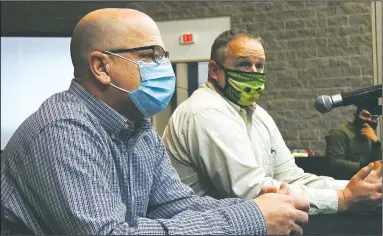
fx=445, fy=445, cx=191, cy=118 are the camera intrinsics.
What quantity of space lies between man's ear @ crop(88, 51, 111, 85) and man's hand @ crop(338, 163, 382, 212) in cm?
51

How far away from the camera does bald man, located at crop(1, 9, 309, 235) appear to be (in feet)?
1.74

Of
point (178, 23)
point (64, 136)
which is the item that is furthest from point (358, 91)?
point (64, 136)

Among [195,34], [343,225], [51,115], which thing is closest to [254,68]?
[195,34]

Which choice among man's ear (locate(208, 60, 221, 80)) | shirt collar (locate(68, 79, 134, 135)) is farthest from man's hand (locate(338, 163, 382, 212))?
shirt collar (locate(68, 79, 134, 135))

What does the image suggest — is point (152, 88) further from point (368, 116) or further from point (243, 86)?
point (368, 116)

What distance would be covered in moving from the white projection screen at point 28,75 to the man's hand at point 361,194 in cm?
55

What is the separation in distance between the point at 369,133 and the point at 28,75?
67 centimetres

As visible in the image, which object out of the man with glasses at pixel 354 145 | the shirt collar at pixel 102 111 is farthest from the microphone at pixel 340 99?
the shirt collar at pixel 102 111

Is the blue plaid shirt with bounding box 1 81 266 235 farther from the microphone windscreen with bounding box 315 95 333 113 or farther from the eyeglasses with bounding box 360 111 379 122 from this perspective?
the eyeglasses with bounding box 360 111 379 122

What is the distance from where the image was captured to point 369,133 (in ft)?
3.01

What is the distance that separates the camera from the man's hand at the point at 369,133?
900 millimetres

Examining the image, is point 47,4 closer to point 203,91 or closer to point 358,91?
point 203,91

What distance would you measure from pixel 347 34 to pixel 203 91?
0.35 meters

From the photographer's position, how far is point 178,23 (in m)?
0.92
